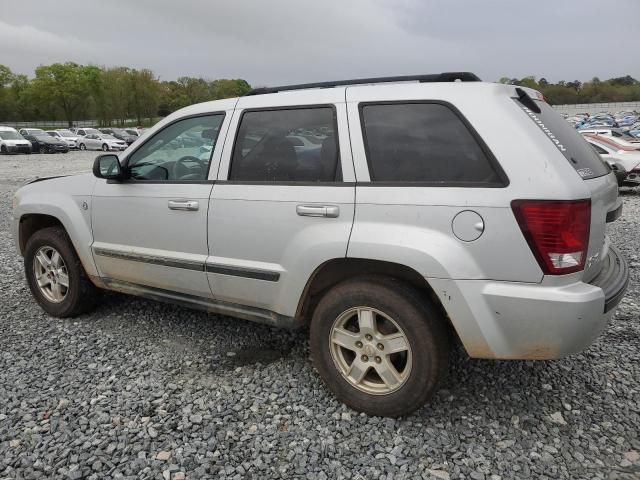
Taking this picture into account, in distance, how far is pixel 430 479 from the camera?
8.04 feet

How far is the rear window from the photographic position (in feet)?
8.62

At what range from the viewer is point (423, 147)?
273cm

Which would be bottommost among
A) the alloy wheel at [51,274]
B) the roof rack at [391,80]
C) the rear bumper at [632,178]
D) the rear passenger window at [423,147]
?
the rear bumper at [632,178]

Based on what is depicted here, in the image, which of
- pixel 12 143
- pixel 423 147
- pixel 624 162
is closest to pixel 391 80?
pixel 423 147

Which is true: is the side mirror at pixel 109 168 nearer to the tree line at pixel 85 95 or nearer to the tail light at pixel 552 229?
the tail light at pixel 552 229

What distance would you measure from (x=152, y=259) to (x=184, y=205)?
55cm

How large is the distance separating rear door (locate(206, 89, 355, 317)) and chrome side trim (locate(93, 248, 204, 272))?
144 mm

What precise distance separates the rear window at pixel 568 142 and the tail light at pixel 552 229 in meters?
0.31

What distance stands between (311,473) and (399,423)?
623mm

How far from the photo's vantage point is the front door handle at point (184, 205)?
3.37 metres

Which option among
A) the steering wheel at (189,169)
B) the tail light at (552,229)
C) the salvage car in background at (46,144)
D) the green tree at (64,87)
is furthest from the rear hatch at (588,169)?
the green tree at (64,87)

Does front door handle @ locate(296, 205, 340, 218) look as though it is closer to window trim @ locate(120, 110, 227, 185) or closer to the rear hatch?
window trim @ locate(120, 110, 227, 185)

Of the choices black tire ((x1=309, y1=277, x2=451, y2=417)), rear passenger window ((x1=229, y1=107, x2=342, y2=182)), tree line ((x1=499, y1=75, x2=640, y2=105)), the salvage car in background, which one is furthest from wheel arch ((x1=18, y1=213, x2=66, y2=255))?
tree line ((x1=499, y1=75, x2=640, y2=105))

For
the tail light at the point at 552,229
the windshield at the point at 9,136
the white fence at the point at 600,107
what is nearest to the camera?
the tail light at the point at 552,229
